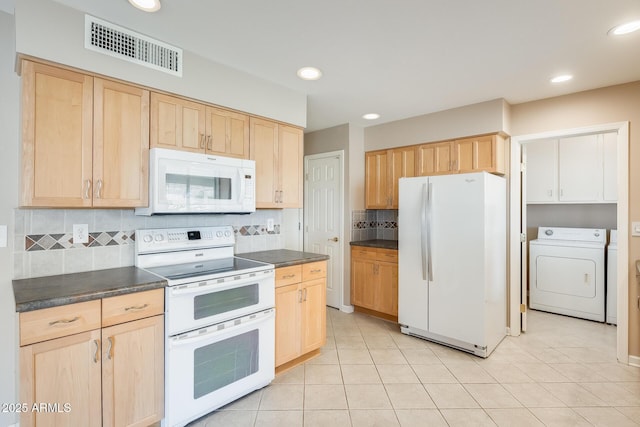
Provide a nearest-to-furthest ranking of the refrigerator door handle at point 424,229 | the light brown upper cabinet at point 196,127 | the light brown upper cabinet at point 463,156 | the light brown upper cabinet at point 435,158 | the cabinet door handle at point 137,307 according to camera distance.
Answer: the cabinet door handle at point 137,307
the light brown upper cabinet at point 196,127
the refrigerator door handle at point 424,229
the light brown upper cabinet at point 463,156
the light brown upper cabinet at point 435,158

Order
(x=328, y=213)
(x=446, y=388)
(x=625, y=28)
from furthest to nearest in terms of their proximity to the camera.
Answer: (x=328, y=213)
(x=446, y=388)
(x=625, y=28)

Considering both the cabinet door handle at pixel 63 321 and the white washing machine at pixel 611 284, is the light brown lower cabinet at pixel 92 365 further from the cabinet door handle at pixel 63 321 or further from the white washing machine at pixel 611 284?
the white washing machine at pixel 611 284

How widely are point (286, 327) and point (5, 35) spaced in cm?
263

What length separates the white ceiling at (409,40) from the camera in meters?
1.73

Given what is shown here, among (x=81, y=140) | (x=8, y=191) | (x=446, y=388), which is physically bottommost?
(x=446, y=388)

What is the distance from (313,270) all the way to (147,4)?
2.14m

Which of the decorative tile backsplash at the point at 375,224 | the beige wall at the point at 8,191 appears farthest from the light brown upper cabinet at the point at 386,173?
the beige wall at the point at 8,191

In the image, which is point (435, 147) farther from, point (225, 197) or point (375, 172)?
point (225, 197)

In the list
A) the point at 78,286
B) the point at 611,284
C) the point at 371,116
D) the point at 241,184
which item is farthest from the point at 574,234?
the point at 78,286

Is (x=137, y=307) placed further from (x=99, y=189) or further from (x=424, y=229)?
(x=424, y=229)

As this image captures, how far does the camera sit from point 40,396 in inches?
56.4

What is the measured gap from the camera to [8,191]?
1844mm

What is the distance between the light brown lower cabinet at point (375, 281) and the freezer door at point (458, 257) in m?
0.59

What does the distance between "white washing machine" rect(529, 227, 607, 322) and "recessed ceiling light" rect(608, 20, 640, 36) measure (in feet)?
8.84
